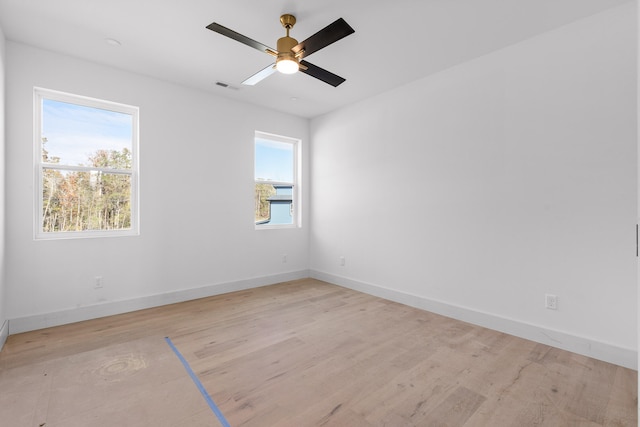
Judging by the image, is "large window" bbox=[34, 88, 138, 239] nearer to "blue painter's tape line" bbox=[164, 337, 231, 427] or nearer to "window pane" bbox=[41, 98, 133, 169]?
"window pane" bbox=[41, 98, 133, 169]

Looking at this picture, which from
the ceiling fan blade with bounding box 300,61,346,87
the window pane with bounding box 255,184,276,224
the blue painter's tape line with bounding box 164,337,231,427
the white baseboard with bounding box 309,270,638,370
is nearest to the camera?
the blue painter's tape line with bounding box 164,337,231,427

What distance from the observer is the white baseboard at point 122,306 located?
2937 mm

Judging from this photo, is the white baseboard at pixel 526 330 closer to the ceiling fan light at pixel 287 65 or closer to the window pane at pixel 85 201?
the ceiling fan light at pixel 287 65

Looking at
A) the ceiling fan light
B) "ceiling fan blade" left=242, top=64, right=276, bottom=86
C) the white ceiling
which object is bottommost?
the ceiling fan light

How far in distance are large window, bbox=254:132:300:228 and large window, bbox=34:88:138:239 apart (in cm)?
172

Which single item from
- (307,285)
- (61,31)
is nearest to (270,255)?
(307,285)

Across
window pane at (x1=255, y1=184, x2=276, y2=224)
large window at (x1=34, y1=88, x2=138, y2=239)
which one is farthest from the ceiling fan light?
window pane at (x1=255, y1=184, x2=276, y2=224)

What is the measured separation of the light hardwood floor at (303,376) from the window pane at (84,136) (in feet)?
5.79

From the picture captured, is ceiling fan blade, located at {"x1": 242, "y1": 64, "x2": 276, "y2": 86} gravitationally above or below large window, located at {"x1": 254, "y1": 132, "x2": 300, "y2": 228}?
above

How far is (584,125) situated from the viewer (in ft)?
8.25

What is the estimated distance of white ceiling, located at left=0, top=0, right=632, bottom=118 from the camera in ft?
7.76

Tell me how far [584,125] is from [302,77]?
2.81m

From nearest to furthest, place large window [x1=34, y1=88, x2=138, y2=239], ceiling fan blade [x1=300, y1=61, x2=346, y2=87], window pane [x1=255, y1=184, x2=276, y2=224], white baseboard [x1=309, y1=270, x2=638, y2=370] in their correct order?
white baseboard [x1=309, y1=270, x2=638, y2=370] → ceiling fan blade [x1=300, y1=61, x2=346, y2=87] → large window [x1=34, y1=88, x2=138, y2=239] → window pane [x1=255, y1=184, x2=276, y2=224]

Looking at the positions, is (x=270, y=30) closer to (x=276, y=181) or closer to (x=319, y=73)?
(x=319, y=73)
